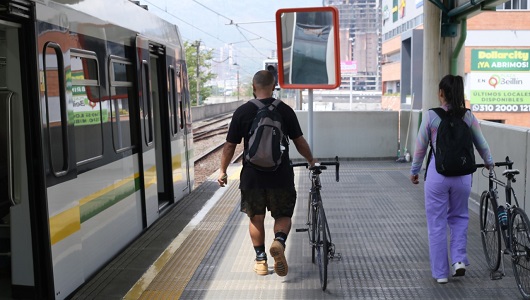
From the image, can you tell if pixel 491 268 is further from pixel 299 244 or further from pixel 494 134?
pixel 494 134

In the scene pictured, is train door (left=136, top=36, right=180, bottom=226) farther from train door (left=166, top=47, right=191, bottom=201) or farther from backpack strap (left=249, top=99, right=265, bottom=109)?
backpack strap (left=249, top=99, right=265, bottom=109)

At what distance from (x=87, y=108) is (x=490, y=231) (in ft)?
12.0

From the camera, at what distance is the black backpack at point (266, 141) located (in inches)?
200

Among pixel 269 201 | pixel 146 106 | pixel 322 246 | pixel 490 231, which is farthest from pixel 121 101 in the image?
pixel 490 231

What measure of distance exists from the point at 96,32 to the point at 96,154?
3.73 feet

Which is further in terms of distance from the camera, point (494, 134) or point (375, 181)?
point (375, 181)

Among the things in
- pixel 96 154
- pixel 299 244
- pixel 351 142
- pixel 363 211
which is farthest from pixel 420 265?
pixel 351 142

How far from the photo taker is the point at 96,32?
588cm

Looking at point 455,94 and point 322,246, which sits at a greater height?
point 455,94

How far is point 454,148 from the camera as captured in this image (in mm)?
4988

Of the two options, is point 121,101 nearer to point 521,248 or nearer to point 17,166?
point 17,166

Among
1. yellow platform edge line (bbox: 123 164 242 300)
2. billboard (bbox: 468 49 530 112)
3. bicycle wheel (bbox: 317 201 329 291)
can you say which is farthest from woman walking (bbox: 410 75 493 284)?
billboard (bbox: 468 49 530 112)

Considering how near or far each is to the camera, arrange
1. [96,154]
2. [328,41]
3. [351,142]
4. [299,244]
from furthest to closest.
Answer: [351,142] < [328,41] < [299,244] < [96,154]

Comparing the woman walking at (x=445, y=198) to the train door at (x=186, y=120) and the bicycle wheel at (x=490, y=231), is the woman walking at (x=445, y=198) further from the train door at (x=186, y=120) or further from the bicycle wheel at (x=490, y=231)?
the train door at (x=186, y=120)
